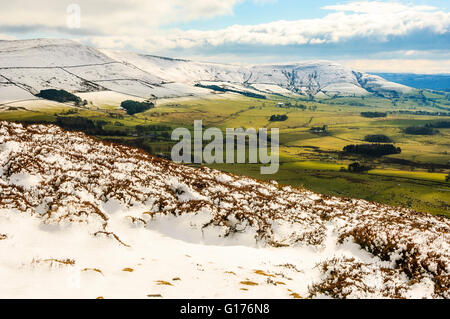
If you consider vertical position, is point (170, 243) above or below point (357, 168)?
above

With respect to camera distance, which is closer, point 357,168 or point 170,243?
point 170,243

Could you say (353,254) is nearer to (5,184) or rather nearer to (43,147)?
(5,184)

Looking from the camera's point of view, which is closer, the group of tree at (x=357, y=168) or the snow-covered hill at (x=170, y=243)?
the snow-covered hill at (x=170, y=243)

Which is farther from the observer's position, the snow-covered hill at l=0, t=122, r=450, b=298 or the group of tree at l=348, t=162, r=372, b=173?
the group of tree at l=348, t=162, r=372, b=173

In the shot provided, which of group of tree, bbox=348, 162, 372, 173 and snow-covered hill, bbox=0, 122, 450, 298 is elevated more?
snow-covered hill, bbox=0, 122, 450, 298

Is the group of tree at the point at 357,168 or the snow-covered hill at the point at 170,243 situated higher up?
the snow-covered hill at the point at 170,243

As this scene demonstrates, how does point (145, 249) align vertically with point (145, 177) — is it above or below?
below

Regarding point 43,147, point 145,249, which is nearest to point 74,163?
point 43,147
